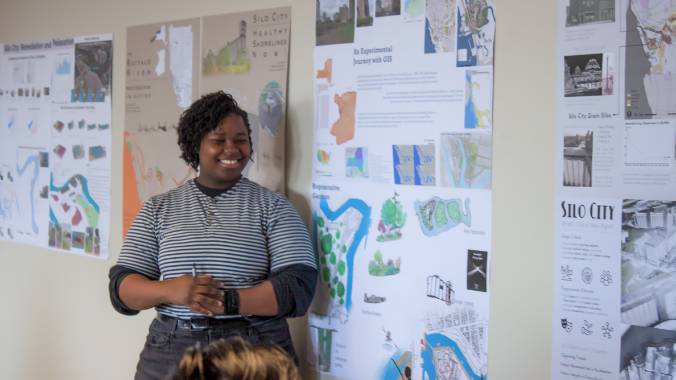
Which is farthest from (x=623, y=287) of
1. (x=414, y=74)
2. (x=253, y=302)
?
(x=253, y=302)

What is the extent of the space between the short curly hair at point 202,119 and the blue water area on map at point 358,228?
1.25 ft

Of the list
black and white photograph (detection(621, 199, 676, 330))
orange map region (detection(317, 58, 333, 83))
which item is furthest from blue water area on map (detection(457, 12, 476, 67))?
black and white photograph (detection(621, 199, 676, 330))

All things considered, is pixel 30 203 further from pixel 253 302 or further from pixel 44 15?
pixel 253 302

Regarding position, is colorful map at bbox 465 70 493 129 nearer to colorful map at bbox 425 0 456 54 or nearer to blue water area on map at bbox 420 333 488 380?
colorful map at bbox 425 0 456 54

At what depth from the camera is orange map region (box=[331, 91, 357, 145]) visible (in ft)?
6.32

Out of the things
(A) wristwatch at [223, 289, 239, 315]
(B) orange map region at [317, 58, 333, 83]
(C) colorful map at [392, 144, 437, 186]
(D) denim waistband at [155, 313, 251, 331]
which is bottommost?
(D) denim waistband at [155, 313, 251, 331]

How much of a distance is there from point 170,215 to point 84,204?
0.97 meters

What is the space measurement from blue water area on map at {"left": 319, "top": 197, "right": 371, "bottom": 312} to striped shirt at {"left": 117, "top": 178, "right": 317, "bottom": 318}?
0.43 feet

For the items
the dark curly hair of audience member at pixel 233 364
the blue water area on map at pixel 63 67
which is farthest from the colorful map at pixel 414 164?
the blue water area on map at pixel 63 67

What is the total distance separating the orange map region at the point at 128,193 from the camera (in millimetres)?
2486

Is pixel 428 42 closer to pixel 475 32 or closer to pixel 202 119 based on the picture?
pixel 475 32

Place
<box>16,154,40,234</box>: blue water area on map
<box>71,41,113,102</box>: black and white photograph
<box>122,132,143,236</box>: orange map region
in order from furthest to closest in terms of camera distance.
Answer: <box>16,154,40,234</box>: blue water area on map → <box>71,41,113,102</box>: black and white photograph → <box>122,132,143,236</box>: orange map region

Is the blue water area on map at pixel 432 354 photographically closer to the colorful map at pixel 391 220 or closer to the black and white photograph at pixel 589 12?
the colorful map at pixel 391 220

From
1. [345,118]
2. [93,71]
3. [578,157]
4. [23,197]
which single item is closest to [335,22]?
[345,118]
